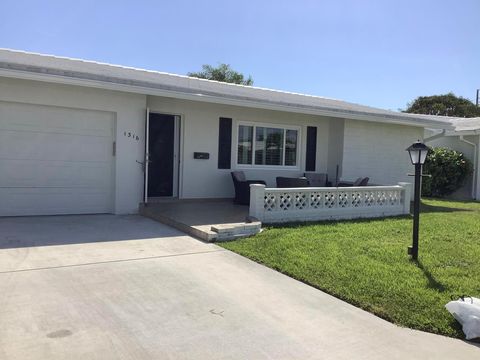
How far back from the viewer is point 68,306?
4.42 meters

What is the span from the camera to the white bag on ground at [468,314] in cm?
413

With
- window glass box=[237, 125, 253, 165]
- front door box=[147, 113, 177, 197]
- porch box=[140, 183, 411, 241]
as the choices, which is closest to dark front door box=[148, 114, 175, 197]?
front door box=[147, 113, 177, 197]

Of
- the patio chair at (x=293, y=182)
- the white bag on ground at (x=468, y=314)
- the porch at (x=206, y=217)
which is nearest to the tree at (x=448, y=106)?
the patio chair at (x=293, y=182)

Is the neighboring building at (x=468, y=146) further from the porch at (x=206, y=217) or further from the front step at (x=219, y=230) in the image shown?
the front step at (x=219, y=230)

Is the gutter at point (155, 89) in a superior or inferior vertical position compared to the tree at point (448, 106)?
inferior

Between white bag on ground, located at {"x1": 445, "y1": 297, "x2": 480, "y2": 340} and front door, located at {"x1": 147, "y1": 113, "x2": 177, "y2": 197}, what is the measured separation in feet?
27.7

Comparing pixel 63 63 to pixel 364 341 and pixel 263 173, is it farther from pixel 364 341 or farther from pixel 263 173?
pixel 364 341

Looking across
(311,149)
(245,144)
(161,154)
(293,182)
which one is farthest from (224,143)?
(311,149)

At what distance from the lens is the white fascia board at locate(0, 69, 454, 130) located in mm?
8404

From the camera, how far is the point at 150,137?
37.7 ft

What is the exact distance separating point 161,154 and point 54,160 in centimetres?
290

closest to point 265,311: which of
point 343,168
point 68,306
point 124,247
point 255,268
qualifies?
point 255,268

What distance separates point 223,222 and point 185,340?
4.78 m

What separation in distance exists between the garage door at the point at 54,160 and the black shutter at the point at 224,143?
329 centimetres
